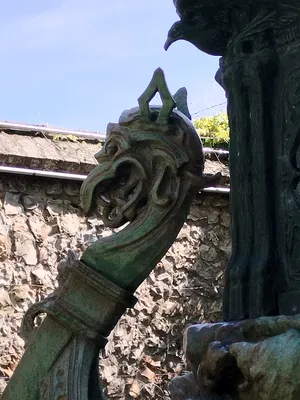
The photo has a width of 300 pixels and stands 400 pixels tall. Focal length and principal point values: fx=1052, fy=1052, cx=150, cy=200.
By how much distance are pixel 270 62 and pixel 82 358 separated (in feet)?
2.86

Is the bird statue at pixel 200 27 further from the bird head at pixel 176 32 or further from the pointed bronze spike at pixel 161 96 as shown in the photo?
the pointed bronze spike at pixel 161 96

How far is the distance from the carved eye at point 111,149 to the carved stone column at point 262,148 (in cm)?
30

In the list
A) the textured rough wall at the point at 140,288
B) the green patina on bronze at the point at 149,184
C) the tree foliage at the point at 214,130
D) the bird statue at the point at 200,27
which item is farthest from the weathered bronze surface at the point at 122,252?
the tree foliage at the point at 214,130

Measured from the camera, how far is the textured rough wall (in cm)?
612

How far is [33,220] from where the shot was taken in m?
6.20

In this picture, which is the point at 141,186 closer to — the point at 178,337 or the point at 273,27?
the point at 273,27

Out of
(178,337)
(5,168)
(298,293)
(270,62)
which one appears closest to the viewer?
(298,293)

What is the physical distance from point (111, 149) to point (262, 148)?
1.35 feet

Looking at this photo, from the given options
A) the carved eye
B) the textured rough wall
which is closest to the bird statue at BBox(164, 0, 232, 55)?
the carved eye

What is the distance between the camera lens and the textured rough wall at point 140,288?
6.12m

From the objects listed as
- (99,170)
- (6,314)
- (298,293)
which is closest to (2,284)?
(6,314)

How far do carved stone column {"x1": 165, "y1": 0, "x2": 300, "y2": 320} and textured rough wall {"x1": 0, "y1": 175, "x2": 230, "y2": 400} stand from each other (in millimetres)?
3588

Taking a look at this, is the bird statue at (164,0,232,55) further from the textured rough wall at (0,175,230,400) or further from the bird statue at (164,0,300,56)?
the textured rough wall at (0,175,230,400)

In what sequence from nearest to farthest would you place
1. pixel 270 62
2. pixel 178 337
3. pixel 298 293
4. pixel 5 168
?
Result: pixel 298 293
pixel 270 62
pixel 5 168
pixel 178 337
